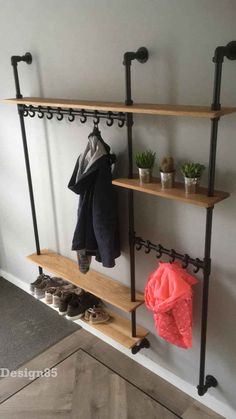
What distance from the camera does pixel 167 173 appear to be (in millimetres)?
1680

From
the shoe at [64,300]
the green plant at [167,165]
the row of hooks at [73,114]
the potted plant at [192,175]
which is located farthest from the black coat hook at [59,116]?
the shoe at [64,300]

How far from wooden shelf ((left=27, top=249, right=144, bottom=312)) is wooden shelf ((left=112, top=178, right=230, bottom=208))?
2.37 feet

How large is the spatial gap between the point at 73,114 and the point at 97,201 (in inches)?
20.0

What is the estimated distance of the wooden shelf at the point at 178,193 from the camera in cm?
153

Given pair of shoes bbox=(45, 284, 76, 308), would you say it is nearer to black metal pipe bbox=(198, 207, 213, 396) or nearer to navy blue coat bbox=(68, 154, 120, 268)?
navy blue coat bbox=(68, 154, 120, 268)

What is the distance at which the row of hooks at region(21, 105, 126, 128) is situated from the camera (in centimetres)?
189

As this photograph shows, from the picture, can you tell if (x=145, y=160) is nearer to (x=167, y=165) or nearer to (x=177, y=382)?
(x=167, y=165)

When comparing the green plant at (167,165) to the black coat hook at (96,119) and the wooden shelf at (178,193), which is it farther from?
the black coat hook at (96,119)

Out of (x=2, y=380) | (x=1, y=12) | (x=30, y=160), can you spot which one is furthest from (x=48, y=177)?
(x=2, y=380)

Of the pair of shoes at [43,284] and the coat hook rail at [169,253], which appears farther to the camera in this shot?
the pair of shoes at [43,284]

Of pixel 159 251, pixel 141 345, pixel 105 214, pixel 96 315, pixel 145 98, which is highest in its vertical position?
pixel 145 98

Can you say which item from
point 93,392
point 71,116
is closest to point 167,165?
point 71,116

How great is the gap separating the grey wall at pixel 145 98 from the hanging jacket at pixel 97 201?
0.12 meters

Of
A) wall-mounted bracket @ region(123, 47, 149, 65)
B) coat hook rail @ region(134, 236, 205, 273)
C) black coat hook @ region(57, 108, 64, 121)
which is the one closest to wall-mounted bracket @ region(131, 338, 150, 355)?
coat hook rail @ region(134, 236, 205, 273)
